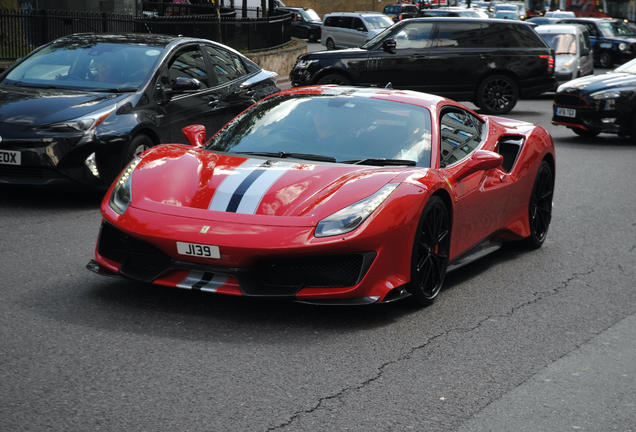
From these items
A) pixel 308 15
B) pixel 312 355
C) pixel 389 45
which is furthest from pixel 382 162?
pixel 308 15

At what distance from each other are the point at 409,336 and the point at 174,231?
1.36m

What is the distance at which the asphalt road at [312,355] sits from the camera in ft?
11.4

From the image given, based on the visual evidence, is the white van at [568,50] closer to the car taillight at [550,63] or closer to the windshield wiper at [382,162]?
the car taillight at [550,63]

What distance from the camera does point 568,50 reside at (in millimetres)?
22281

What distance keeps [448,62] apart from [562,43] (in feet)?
20.9

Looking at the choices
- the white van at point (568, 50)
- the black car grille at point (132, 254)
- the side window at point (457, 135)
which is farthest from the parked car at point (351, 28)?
the black car grille at point (132, 254)

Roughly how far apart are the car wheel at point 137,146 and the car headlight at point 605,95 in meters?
8.23

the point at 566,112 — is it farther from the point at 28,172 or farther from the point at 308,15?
the point at 308,15

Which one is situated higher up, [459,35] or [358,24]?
[459,35]

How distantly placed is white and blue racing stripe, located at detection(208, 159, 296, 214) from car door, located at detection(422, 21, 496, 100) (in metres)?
12.6

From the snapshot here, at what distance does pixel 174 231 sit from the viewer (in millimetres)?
4570

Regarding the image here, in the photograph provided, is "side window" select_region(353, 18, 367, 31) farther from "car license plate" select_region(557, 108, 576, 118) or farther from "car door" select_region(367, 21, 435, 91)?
"car license plate" select_region(557, 108, 576, 118)

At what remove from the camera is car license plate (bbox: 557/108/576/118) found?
1391 centimetres

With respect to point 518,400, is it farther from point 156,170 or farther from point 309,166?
point 156,170
